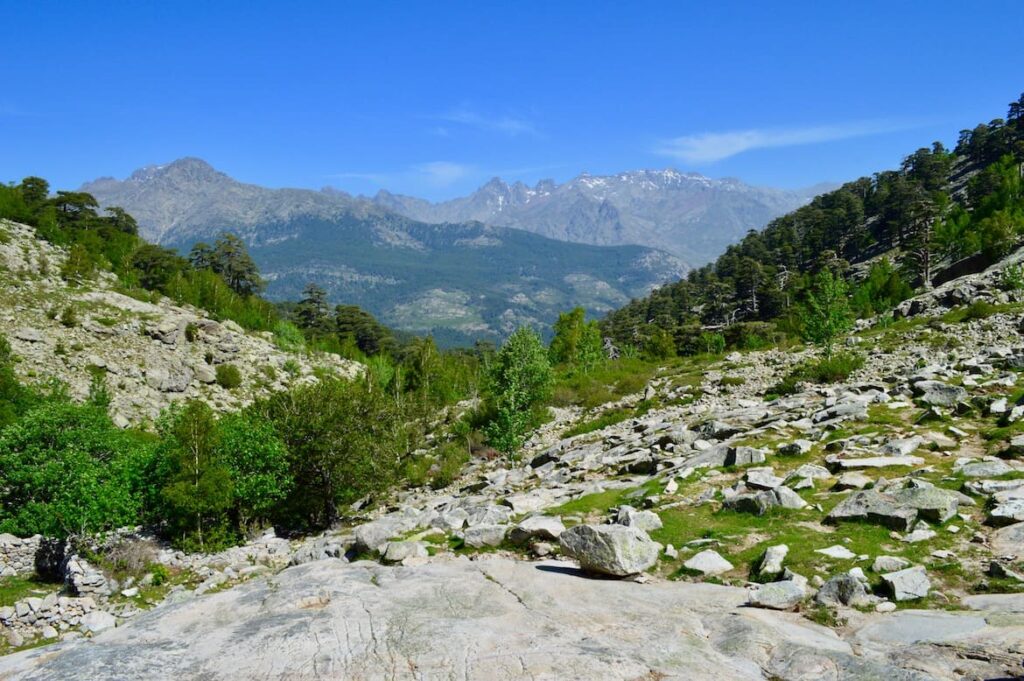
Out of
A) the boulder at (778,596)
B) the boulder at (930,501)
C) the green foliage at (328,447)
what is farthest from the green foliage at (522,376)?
the boulder at (778,596)

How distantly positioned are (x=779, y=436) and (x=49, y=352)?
241 feet

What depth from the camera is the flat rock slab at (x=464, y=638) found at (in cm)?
905

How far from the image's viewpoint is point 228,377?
77.2 metres

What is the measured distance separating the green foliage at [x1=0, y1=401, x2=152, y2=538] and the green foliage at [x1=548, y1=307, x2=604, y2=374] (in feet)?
182

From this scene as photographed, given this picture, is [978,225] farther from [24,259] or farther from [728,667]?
[24,259]

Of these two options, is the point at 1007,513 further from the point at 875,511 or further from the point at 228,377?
the point at 228,377

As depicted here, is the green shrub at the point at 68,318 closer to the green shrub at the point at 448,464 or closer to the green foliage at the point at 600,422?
the green shrub at the point at 448,464

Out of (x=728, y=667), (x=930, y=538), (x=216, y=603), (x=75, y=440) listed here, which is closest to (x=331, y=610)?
(x=216, y=603)

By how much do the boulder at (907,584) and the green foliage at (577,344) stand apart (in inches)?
2607

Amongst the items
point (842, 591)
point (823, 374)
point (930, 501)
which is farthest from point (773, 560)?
point (823, 374)

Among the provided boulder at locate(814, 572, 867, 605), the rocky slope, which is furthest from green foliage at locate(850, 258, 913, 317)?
the rocky slope

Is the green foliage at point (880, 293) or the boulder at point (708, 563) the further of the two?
the green foliage at point (880, 293)

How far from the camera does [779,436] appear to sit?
27.0 meters

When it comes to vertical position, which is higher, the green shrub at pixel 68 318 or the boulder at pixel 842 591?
the green shrub at pixel 68 318
